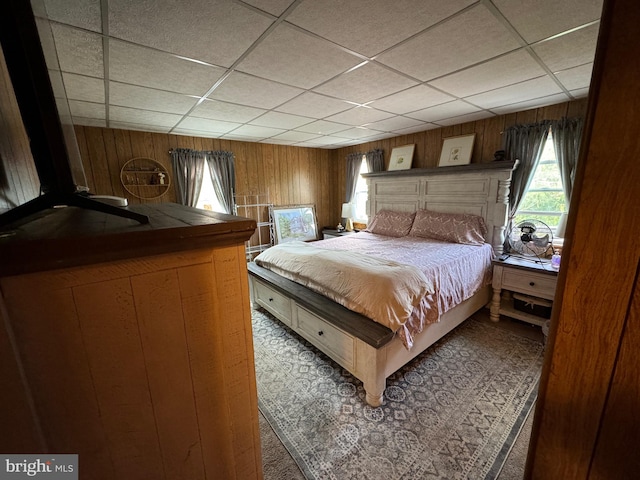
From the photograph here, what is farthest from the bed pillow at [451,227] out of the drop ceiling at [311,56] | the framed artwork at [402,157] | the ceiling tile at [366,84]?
the ceiling tile at [366,84]

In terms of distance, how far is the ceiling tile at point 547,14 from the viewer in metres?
1.18

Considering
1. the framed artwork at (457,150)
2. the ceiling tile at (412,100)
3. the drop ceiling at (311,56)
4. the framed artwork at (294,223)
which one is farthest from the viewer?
the framed artwork at (294,223)

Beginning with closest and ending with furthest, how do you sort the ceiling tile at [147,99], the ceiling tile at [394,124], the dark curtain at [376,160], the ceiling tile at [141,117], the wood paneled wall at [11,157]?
the wood paneled wall at [11,157] < the ceiling tile at [147,99] < the ceiling tile at [141,117] < the ceiling tile at [394,124] < the dark curtain at [376,160]

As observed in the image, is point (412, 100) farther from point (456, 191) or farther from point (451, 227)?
point (451, 227)

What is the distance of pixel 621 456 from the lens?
573 mm

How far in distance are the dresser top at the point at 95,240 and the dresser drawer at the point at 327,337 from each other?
4.84 feet

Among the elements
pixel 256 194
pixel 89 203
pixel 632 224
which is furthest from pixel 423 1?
pixel 256 194

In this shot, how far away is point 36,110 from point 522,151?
3.85 meters

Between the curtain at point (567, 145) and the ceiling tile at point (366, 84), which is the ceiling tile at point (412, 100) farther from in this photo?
the curtain at point (567, 145)

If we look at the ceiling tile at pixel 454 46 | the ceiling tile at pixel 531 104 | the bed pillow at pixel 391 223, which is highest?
the ceiling tile at pixel 531 104

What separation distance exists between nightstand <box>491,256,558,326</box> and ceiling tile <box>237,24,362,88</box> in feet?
8.28

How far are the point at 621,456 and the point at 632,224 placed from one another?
0.53m

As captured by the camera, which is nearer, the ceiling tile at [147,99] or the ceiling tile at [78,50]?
the ceiling tile at [78,50]

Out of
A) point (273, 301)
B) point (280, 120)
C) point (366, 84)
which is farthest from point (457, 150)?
point (273, 301)
